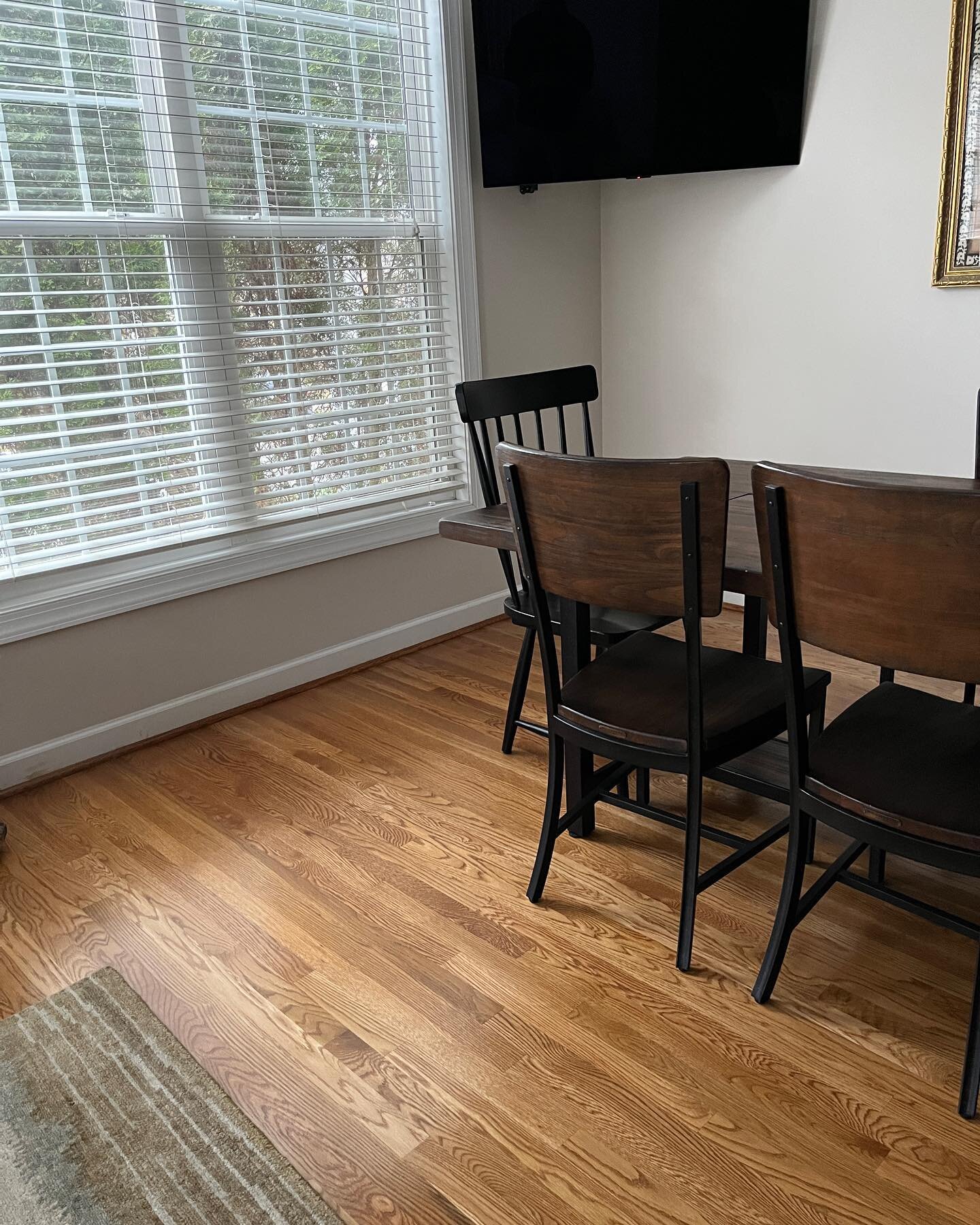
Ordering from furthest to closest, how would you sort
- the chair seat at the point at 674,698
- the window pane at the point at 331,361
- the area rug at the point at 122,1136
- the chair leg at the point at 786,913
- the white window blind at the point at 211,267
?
1. the window pane at the point at 331,361
2. the white window blind at the point at 211,267
3. the chair seat at the point at 674,698
4. the chair leg at the point at 786,913
5. the area rug at the point at 122,1136

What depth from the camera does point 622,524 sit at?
1.62 m

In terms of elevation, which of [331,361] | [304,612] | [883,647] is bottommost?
[304,612]

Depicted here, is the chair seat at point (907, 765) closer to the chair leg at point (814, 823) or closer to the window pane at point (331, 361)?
the chair leg at point (814, 823)

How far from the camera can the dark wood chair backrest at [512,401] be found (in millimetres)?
2561

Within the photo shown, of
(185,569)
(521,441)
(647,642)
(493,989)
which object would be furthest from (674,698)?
(185,569)

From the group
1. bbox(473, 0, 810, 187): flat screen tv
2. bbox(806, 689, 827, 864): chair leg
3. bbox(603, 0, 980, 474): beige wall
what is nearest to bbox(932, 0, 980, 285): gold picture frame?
bbox(603, 0, 980, 474): beige wall

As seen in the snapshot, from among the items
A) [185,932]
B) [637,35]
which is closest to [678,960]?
[185,932]

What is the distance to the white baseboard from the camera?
271 centimetres

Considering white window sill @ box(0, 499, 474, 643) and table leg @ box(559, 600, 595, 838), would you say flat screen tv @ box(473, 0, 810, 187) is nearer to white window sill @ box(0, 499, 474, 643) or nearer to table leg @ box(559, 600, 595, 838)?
white window sill @ box(0, 499, 474, 643)

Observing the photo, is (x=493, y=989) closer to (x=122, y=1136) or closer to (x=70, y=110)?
(x=122, y=1136)

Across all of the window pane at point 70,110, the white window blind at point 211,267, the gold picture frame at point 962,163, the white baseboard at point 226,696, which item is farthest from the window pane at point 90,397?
the gold picture frame at point 962,163

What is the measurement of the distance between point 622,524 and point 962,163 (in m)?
2.15

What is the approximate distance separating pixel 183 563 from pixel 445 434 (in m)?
1.14

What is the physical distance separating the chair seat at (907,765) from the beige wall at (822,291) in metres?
1.77
